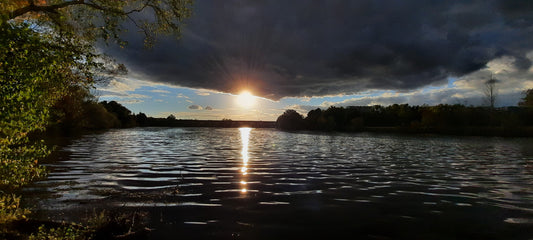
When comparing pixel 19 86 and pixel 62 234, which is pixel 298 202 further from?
pixel 19 86

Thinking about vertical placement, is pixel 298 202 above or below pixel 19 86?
below

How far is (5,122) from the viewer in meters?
7.27

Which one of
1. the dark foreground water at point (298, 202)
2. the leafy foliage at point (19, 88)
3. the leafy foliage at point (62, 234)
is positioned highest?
the leafy foliage at point (19, 88)

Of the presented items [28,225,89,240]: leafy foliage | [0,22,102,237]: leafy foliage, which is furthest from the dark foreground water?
[0,22,102,237]: leafy foliage

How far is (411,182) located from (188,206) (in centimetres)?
1272

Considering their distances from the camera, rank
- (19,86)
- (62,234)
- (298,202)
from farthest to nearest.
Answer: (298,202) → (19,86) → (62,234)

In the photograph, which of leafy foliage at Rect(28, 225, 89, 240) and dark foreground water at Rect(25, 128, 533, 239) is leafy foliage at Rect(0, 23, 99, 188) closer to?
dark foreground water at Rect(25, 128, 533, 239)

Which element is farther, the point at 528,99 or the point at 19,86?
the point at 528,99

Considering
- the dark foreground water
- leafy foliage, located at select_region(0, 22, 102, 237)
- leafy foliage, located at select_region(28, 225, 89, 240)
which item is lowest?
the dark foreground water

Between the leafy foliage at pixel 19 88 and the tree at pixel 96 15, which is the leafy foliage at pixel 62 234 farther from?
the tree at pixel 96 15

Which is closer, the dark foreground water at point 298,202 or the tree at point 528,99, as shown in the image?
the dark foreground water at point 298,202

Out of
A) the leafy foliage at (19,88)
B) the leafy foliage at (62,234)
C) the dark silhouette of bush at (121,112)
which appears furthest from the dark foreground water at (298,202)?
the dark silhouette of bush at (121,112)

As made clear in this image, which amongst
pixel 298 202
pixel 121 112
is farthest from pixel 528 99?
pixel 121 112

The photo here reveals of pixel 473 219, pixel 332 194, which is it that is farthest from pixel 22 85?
pixel 473 219
